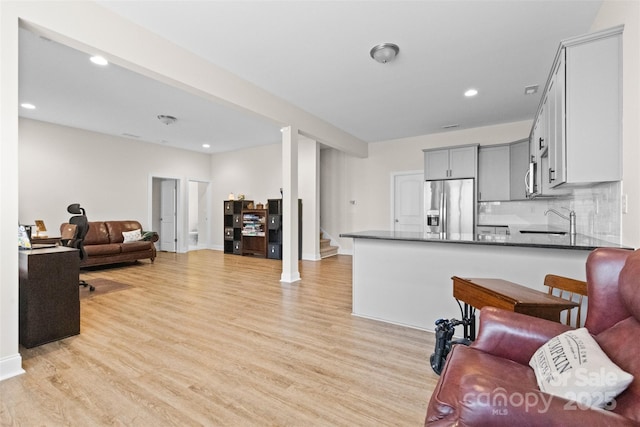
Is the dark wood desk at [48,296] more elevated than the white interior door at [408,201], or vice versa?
the white interior door at [408,201]

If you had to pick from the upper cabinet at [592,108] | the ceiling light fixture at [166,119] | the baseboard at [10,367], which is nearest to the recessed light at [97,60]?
the ceiling light fixture at [166,119]

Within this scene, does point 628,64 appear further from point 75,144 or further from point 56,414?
point 75,144

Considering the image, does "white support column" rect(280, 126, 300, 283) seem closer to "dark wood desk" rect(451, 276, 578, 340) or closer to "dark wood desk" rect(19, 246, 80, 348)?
"dark wood desk" rect(19, 246, 80, 348)

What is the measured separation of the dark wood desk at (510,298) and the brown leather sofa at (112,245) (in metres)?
6.02

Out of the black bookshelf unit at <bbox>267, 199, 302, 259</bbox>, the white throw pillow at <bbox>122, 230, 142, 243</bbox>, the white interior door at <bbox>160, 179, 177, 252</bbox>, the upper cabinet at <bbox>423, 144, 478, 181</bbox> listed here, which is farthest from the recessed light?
the upper cabinet at <bbox>423, 144, 478, 181</bbox>

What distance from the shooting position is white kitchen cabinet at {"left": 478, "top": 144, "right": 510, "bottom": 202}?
5293mm

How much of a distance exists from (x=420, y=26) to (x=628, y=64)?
5.15ft

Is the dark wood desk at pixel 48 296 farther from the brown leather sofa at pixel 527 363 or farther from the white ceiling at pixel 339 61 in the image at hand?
the brown leather sofa at pixel 527 363

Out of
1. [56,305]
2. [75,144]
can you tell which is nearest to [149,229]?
[75,144]

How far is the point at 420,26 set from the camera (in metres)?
2.72

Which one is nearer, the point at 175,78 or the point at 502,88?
the point at 175,78

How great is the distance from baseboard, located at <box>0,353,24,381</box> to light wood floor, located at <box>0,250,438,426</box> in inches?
2.1

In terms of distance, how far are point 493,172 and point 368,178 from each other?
275 centimetres

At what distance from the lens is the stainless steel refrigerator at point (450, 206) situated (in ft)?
18.0
